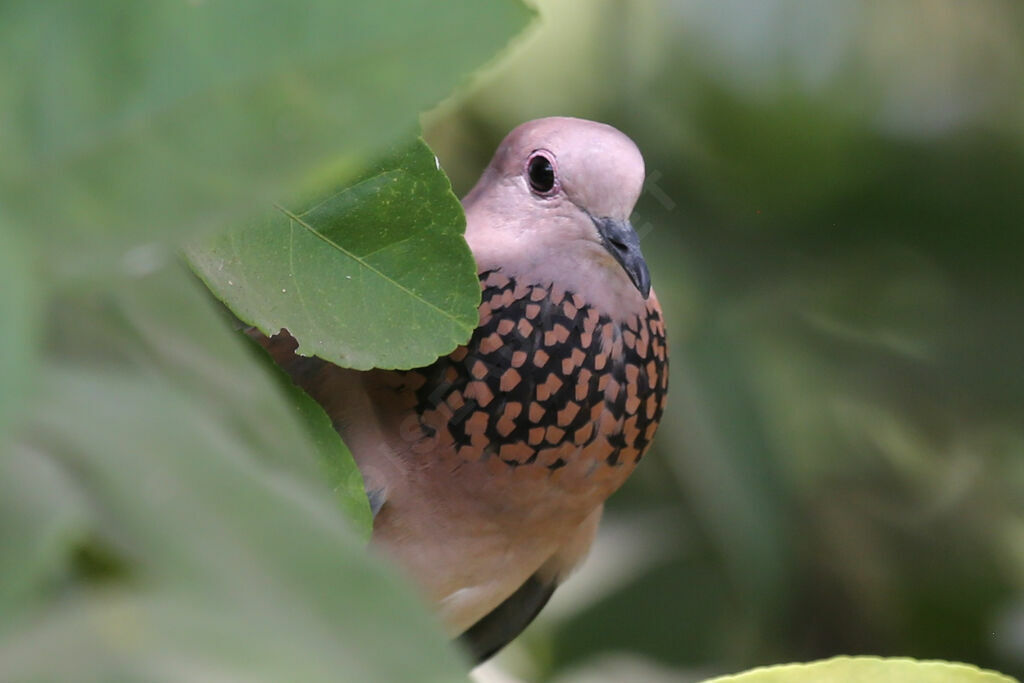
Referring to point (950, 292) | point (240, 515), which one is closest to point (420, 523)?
point (240, 515)

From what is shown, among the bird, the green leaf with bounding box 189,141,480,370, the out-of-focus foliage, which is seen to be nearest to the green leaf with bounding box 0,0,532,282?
the out-of-focus foliage

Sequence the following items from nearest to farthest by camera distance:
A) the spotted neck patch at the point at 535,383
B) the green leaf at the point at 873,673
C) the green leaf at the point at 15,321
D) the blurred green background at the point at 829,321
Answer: the green leaf at the point at 15,321 → the green leaf at the point at 873,673 → the spotted neck patch at the point at 535,383 → the blurred green background at the point at 829,321

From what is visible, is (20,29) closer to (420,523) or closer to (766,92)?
(420,523)

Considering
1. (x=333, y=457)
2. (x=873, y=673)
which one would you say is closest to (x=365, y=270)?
(x=333, y=457)

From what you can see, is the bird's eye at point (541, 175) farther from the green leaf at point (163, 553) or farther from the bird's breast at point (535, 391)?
the green leaf at point (163, 553)

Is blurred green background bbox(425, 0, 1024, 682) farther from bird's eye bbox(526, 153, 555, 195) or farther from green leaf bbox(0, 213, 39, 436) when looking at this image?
green leaf bbox(0, 213, 39, 436)

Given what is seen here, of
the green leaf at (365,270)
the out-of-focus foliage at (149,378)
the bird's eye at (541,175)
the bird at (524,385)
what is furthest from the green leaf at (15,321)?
the bird's eye at (541,175)

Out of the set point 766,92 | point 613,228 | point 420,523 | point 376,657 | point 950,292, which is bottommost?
point 950,292
